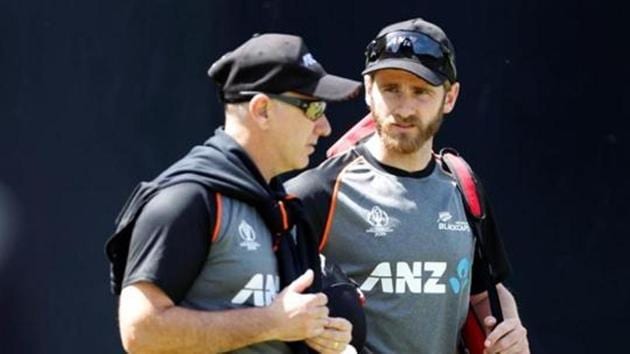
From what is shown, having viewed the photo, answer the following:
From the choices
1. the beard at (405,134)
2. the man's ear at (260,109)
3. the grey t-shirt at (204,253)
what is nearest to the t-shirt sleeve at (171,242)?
the grey t-shirt at (204,253)

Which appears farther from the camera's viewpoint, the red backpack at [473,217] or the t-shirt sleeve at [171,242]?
A: the red backpack at [473,217]

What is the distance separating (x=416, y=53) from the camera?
4.34 m

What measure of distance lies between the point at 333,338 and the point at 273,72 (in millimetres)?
616

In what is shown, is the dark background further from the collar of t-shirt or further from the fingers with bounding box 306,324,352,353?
the fingers with bounding box 306,324,352,353

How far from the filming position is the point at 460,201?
174 inches

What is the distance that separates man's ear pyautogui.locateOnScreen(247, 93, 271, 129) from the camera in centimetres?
342

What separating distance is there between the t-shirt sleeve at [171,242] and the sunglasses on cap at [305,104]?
12.0 inches

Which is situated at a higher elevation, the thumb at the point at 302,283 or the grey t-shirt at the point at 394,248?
the thumb at the point at 302,283

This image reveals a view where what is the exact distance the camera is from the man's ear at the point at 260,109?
342 cm

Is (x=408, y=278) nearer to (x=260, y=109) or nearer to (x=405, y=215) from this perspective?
(x=405, y=215)

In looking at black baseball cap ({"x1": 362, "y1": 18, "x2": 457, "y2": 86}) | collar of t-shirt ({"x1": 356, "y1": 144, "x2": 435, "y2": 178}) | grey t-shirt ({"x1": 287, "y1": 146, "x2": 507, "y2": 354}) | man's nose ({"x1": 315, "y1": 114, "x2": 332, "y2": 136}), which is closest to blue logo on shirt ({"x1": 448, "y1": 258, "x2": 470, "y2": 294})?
grey t-shirt ({"x1": 287, "y1": 146, "x2": 507, "y2": 354})

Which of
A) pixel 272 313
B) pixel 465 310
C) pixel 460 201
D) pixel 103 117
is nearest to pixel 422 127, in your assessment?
pixel 460 201

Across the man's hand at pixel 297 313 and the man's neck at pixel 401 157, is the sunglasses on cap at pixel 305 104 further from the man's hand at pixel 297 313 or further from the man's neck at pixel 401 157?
the man's neck at pixel 401 157

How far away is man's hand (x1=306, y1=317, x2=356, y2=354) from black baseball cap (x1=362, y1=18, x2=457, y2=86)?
1.09 metres
